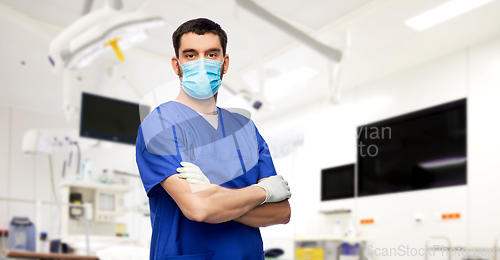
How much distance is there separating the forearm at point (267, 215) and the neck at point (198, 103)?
18cm

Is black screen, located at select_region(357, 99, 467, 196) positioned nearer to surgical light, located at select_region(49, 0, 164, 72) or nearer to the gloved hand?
surgical light, located at select_region(49, 0, 164, 72)

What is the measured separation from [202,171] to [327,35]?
3.54 m

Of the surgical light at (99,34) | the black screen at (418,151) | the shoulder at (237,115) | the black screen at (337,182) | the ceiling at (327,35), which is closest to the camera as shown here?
the shoulder at (237,115)

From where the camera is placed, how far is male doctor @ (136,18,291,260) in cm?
65

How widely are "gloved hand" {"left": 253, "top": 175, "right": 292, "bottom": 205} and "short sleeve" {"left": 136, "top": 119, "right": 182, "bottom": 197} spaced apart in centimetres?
15

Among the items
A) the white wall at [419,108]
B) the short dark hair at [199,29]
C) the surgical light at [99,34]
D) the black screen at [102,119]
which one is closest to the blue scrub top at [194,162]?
the short dark hair at [199,29]

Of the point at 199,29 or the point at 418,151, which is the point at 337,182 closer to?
the point at 418,151

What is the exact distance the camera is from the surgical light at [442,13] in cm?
334

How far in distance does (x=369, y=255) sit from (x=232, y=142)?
87cm

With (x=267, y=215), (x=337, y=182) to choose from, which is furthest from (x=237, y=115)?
(x=337, y=182)

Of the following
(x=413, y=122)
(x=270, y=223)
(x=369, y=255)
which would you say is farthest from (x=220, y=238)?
(x=413, y=122)

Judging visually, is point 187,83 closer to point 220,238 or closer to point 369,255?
point 220,238

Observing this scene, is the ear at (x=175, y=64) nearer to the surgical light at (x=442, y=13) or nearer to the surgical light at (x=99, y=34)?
the surgical light at (x=99, y=34)

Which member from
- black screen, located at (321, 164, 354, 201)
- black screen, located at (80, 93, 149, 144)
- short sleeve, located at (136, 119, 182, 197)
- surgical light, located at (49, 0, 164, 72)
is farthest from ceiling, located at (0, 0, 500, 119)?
short sleeve, located at (136, 119, 182, 197)
